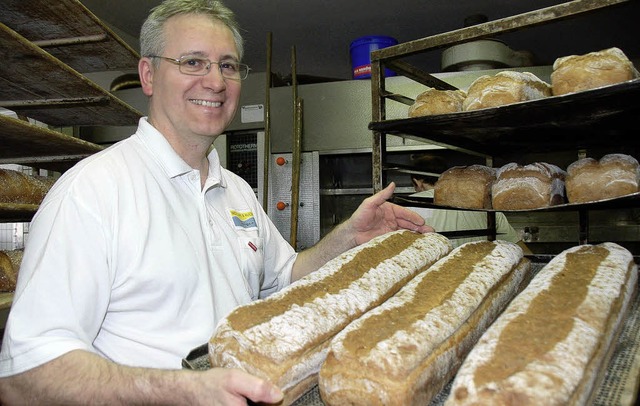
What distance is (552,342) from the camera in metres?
0.87

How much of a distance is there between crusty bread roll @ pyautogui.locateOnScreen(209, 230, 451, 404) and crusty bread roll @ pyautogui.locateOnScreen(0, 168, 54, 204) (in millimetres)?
2095

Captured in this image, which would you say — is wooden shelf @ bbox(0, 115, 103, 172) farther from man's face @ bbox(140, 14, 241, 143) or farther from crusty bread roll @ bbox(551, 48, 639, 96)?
crusty bread roll @ bbox(551, 48, 639, 96)

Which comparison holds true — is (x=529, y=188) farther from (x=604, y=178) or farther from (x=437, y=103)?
(x=437, y=103)

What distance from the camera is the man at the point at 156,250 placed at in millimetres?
1104

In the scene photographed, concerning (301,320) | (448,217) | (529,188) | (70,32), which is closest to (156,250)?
(301,320)

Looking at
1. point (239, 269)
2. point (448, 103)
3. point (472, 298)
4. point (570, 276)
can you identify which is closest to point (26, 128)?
point (239, 269)

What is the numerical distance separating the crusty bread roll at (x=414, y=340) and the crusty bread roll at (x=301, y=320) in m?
0.06

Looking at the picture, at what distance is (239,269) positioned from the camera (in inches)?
62.8

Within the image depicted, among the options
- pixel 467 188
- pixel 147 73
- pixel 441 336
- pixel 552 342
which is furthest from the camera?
pixel 467 188

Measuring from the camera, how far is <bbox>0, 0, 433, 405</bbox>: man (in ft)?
3.62

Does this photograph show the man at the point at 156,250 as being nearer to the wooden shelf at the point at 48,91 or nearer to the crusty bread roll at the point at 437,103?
the crusty bread roll at the point at 437,103

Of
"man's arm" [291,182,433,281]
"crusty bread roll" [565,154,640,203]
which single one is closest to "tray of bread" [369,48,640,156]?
"crusty bread roll" [565,154,640,203]

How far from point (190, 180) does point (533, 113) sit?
1.04 meters

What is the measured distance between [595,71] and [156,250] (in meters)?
1.35
